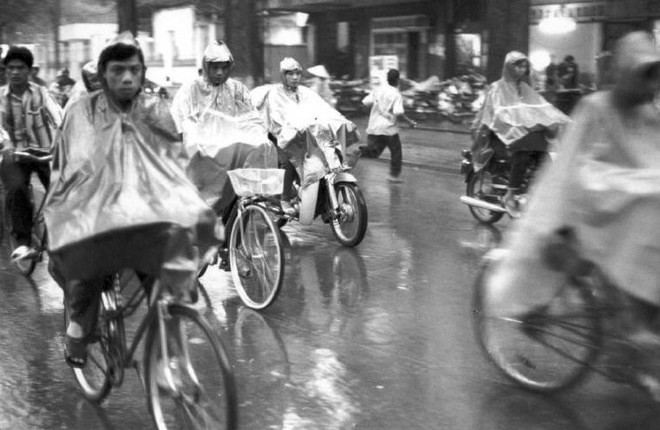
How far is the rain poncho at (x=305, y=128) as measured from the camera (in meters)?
8.62

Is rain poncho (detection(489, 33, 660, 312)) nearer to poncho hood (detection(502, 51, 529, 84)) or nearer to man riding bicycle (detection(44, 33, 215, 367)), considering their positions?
man riding bicycle (detection(44, 33, 215, 367))

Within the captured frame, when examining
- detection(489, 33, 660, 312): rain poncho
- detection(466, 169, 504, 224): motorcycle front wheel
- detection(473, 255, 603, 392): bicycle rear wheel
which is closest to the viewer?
detection(489, 33, 660, 312): rain poncho

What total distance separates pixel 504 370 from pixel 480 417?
0.51 metres

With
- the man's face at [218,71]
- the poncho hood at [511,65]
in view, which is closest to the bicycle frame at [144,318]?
the man's face at [218,71]

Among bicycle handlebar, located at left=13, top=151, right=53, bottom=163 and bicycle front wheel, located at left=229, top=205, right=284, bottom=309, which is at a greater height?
bicycle handlebar, located at left=13, top=151, right=53, bottom=163

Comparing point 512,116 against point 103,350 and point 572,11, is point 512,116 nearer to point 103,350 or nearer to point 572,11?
point 103,350

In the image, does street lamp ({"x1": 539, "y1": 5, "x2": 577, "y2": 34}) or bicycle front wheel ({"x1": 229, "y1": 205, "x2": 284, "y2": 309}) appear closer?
bicycle front wheel ({"x1": 229, "y1": 205, "x2": 284, "y2": 309})

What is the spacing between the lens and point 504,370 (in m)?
5.01

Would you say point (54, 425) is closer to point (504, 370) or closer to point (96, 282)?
point (96, 282)

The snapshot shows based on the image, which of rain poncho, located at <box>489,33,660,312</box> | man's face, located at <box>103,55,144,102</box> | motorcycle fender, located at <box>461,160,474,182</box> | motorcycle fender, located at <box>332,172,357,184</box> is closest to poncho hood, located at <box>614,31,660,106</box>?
rain poncho, located at <box>489,33,660,312</box>

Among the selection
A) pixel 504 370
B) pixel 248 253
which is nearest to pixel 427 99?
pixel 248 253

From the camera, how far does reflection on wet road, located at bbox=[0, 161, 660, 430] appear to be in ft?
15.1

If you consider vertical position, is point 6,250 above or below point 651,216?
below

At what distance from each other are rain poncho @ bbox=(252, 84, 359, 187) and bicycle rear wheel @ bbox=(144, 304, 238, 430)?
4684 millimetres
